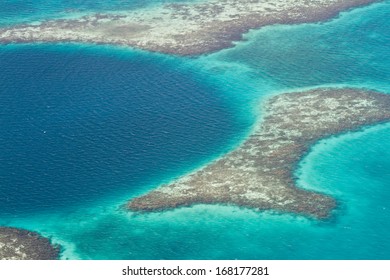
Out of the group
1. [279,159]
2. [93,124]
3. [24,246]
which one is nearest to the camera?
[24,246]

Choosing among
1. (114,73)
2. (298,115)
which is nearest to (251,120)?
(298,115)

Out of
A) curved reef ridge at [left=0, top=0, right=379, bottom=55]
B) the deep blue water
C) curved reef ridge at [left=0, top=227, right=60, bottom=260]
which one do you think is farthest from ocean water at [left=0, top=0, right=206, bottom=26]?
curved reef ridge at [left=0, top=227, right=60, bottom=260]

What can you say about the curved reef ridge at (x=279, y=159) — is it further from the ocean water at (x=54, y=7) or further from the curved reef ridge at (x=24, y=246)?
the ocean water at (x=54, y=7)

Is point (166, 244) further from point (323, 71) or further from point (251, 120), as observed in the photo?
point (323, 71)

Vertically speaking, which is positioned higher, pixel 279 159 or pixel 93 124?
pixel 93 124

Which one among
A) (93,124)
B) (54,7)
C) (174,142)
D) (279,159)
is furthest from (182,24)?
(279,159)

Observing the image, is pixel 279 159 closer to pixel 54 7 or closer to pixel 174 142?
pixel 174 142

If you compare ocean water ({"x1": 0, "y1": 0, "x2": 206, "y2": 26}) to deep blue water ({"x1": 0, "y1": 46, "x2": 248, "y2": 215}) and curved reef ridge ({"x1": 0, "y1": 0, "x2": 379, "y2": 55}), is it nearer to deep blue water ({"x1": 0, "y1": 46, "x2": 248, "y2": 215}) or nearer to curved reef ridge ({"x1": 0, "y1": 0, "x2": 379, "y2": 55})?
curved reef ridge ({"x1": 0, "y1": 0, "x2": 379, "y2": 55})
